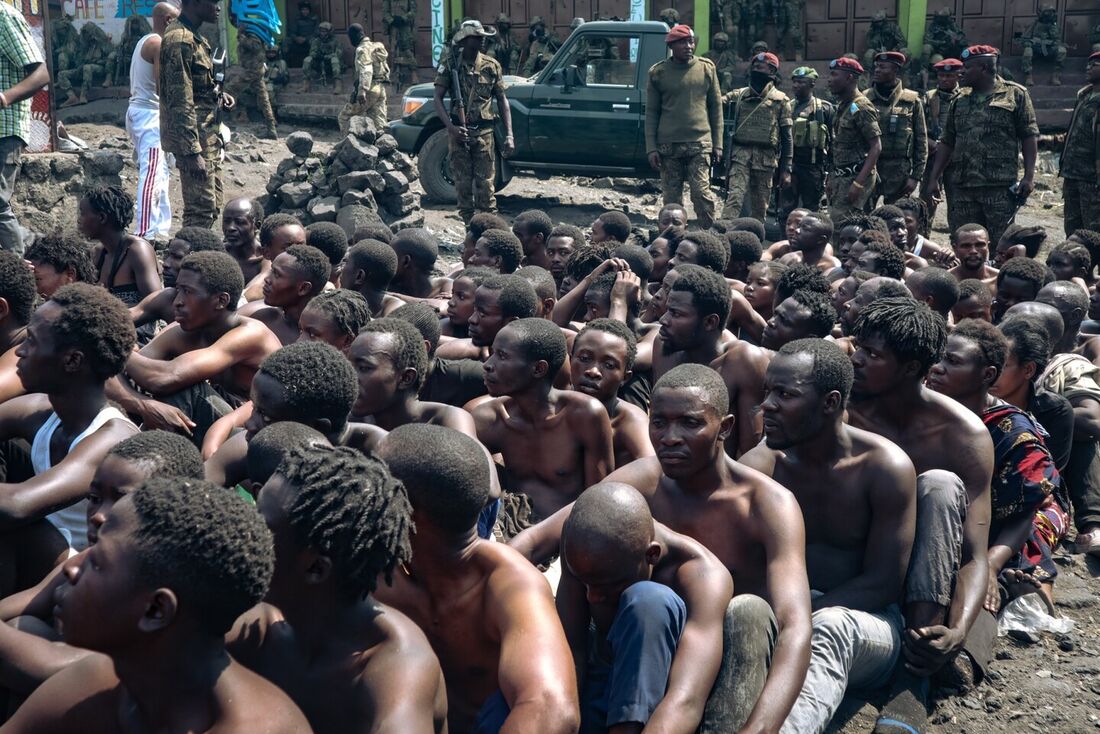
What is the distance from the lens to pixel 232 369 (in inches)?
212

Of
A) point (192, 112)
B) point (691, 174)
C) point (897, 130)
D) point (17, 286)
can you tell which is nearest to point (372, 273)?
point (17, 286)

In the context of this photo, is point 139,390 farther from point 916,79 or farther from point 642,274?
point 916,79

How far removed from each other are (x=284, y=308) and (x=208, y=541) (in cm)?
383

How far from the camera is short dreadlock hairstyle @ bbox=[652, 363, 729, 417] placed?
3760mm

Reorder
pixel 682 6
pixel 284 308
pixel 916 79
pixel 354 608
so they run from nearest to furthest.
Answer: pixel 354 608 → pixel 284 308 → pixel 916 79 → pixel 682 6

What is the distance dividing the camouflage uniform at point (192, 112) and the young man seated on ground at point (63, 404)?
539 cm

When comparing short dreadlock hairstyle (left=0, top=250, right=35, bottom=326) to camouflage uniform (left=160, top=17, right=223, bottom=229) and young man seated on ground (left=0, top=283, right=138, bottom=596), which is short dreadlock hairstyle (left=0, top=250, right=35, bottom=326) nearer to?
young man seated on ground (left=0, top=283, right=138, bottom=596)

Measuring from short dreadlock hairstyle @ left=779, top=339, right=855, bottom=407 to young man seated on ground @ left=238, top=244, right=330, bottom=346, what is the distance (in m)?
2.65

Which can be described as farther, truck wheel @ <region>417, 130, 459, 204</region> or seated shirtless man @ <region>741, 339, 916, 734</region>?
truck wheel @ <region>417, 130, 459, 204</region>

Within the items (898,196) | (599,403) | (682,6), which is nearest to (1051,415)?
(599,403)

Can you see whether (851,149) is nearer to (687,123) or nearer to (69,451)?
(687,123)

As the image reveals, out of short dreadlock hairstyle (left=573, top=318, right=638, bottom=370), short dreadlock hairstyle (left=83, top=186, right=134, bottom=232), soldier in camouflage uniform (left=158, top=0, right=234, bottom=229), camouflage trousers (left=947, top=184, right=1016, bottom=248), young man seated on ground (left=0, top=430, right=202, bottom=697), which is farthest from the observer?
camouflage trousers (left=947, top=184, right=1016, bottom=248)

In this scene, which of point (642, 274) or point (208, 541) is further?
point (642, 274)

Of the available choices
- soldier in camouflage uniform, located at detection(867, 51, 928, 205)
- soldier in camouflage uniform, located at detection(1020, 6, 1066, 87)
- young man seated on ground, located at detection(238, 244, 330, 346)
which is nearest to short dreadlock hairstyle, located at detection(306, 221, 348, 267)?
young man seated on ground, located at detection(238, 244, 330, 346)
